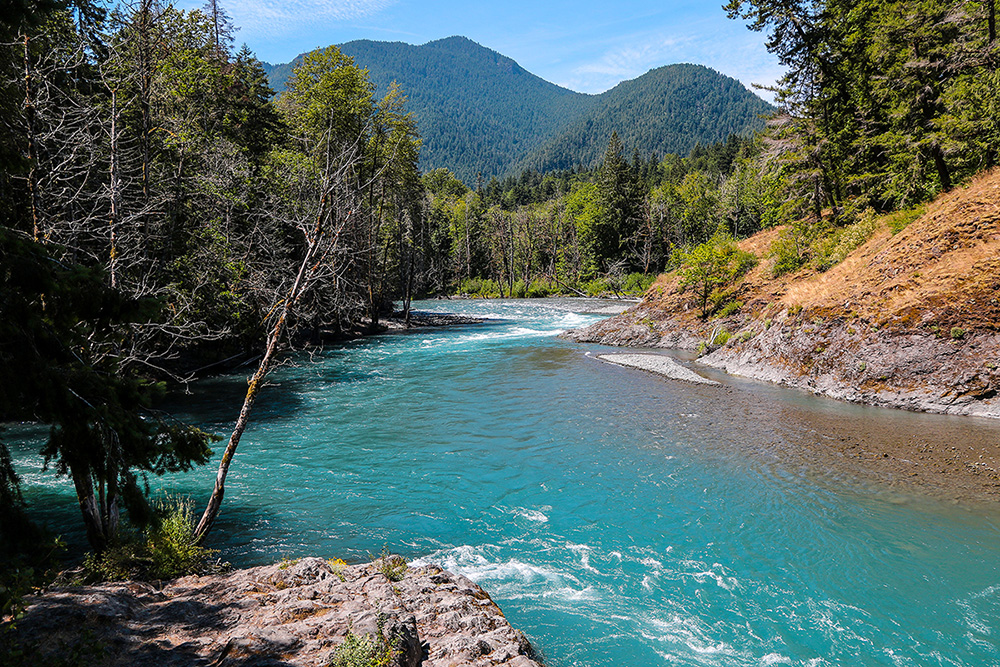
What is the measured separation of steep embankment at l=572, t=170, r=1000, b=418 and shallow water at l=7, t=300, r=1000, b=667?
1165mm

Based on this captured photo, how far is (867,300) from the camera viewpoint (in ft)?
54.7

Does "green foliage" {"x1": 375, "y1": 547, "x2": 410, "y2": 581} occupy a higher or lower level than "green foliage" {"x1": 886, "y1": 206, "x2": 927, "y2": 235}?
lower

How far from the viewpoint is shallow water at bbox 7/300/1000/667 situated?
242 inches

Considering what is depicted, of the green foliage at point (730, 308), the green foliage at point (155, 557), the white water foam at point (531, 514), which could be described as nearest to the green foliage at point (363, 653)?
the green foliage at point (155, 557)

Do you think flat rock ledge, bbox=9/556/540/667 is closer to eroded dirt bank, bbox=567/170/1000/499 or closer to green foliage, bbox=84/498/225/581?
green foliage, bbox=84/498/225/581

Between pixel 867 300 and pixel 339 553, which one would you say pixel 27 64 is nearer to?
pixel 339 553

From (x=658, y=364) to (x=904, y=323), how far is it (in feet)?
27.7

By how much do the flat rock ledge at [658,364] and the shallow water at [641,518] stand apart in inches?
92.7

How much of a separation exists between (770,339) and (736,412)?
6.53 metres

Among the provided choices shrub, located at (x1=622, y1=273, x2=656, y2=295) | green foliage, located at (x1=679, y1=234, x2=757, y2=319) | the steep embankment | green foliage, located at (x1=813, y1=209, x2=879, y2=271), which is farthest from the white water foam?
shrub, located at (x1=622, y1=273, x2=656, y2=295)

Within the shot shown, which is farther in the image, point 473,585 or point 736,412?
point 736,412

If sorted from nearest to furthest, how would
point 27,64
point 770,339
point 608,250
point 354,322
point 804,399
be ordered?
1. point 27,64
2. point 804,399
3. point 770,339
4. point 354,322
5. point 608,250

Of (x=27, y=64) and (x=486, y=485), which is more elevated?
(x=27, y=64)

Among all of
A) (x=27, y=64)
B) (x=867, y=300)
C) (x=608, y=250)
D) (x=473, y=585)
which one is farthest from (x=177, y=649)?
(x=608, y=250)
